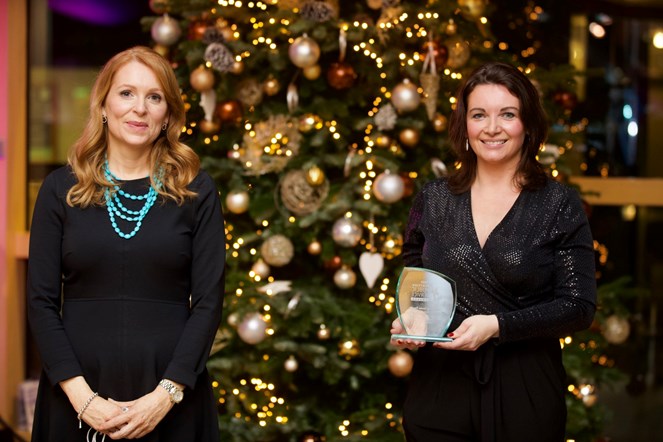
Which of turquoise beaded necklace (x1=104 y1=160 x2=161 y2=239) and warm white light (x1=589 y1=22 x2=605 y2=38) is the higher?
warm white light (x1=589 y1=22 x2=605 y2=38)

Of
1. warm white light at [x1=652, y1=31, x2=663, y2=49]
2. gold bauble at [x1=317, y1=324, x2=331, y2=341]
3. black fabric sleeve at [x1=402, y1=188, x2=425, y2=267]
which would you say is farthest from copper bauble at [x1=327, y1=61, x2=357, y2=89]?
warm white light at [x1=652, y1=31, x2=663, y2=49]

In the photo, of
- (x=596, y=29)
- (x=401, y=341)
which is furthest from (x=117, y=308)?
(x=596, y=29)

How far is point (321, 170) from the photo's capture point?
4.12 meters

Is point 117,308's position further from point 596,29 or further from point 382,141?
point 596,29

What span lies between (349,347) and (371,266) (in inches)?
14.9

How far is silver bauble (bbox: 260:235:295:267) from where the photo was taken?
13.6 feet

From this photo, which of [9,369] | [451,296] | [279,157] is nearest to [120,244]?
[451,296]

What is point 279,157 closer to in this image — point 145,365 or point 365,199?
point 365,199

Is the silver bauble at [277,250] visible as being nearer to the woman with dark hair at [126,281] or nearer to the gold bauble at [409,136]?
the gold bauble at [409,136]

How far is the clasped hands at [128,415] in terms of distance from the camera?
2.34m

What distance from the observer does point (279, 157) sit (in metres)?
4.16

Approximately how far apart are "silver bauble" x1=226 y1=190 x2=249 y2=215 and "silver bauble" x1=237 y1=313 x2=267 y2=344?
491 millimetres

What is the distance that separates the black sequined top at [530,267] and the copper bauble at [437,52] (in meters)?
1.73

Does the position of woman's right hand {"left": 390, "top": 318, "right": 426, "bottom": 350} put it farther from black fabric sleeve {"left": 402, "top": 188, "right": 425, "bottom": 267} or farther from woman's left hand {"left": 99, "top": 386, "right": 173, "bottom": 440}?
woman's left hand {"left": 99, "top": 386, "right": 173, "bottom": 440}
